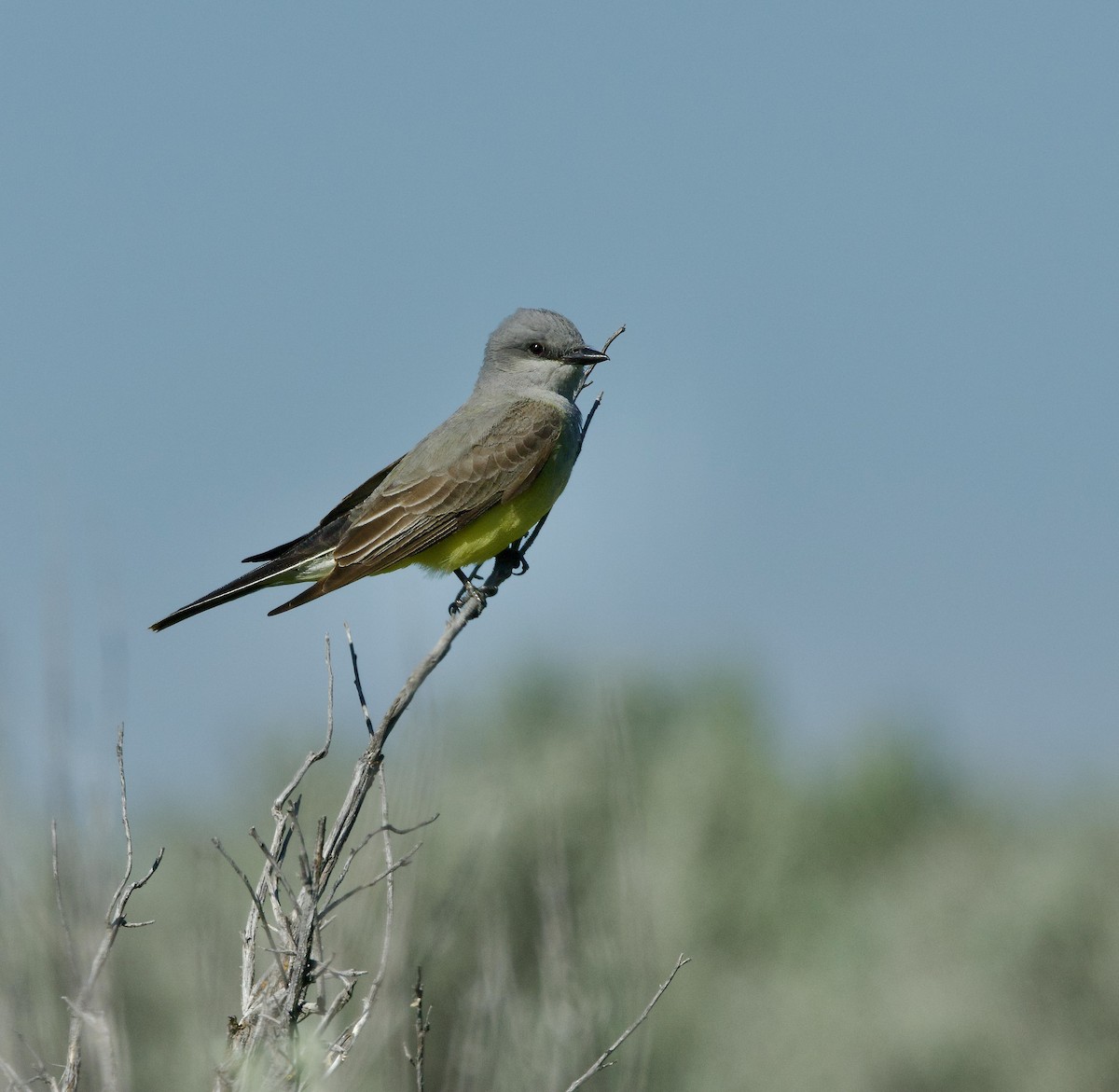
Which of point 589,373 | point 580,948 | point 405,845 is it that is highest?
point 589,373

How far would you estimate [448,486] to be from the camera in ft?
22.9

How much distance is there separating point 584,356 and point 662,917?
1574 cm

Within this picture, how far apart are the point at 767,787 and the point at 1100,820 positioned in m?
9.56

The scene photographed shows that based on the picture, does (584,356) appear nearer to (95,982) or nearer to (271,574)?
(271,574)

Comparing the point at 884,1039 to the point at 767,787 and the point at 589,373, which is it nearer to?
the point at 767,787

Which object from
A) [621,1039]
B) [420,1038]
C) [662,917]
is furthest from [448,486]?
[662,917]

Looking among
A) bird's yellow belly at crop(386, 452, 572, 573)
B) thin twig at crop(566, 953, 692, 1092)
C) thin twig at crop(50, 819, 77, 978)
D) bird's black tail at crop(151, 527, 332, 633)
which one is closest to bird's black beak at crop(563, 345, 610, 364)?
bird's yellow belly at crop(386, 452, 572, 573)

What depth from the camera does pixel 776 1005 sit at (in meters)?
19.3

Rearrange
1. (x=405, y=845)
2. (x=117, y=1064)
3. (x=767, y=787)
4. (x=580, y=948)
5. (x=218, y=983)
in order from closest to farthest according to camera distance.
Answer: (x=117, y=1064) < (x=218, y=983) < (x=580, y=948) < (x=405, y=845) < (x=767, y=787)

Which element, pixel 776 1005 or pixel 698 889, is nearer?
pixel 776 1005

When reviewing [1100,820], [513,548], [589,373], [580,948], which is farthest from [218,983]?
[1100,820]

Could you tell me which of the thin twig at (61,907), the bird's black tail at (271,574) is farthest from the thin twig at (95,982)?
the bird's black tail at (271,574)

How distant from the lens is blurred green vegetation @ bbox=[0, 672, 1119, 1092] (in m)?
4.66

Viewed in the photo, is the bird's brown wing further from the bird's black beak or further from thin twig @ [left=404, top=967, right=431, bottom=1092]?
thin twig @ [left=404, top=967, right=431, bottom=1092]
